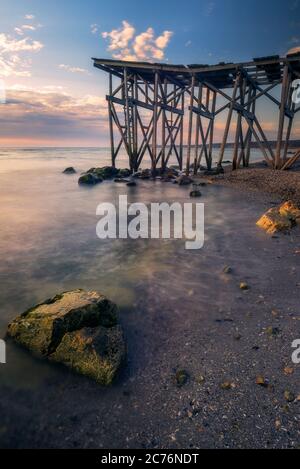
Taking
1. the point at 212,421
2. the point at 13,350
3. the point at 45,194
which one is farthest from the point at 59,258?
the point at 45,194

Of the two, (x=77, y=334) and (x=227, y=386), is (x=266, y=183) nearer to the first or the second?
(x=227, y=386)

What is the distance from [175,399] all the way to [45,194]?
534 inches

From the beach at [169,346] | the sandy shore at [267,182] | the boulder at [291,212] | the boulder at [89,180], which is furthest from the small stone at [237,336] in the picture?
the boulder at [89,180]

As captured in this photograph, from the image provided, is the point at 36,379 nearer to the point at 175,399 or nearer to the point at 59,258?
the point at 175,399

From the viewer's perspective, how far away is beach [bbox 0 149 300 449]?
2.32 m

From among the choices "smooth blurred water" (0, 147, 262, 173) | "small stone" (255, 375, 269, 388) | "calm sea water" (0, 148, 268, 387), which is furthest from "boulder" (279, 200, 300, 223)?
"smooth blurred water" (0, 147, 262, 173)

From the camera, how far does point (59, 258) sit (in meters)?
5.89

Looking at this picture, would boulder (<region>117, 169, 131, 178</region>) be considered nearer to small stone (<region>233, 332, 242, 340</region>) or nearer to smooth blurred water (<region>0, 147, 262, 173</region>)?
smooth blurred water (<region>0, 147, 262, 173</region>)

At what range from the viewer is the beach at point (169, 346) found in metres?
2.32

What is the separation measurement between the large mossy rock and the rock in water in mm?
4736

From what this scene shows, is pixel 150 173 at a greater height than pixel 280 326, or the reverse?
pixel 150 173

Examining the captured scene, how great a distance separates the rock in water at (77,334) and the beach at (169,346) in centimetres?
12

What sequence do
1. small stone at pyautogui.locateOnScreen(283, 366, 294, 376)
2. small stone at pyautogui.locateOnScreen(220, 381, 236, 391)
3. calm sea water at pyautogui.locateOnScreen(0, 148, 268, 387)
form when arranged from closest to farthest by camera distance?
small stone at pyautogui.locateOnScreen(220, 381, 236, 391), small stone at pyautogui.locateOnScreen(283, 366, 294, 376), calm sea water at pyautogui.locateOnScreen(0, 148, 268, 387)

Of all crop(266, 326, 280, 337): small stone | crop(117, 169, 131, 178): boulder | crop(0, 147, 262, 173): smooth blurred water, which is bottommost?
crop(266, 326, 280, 337): small stone
